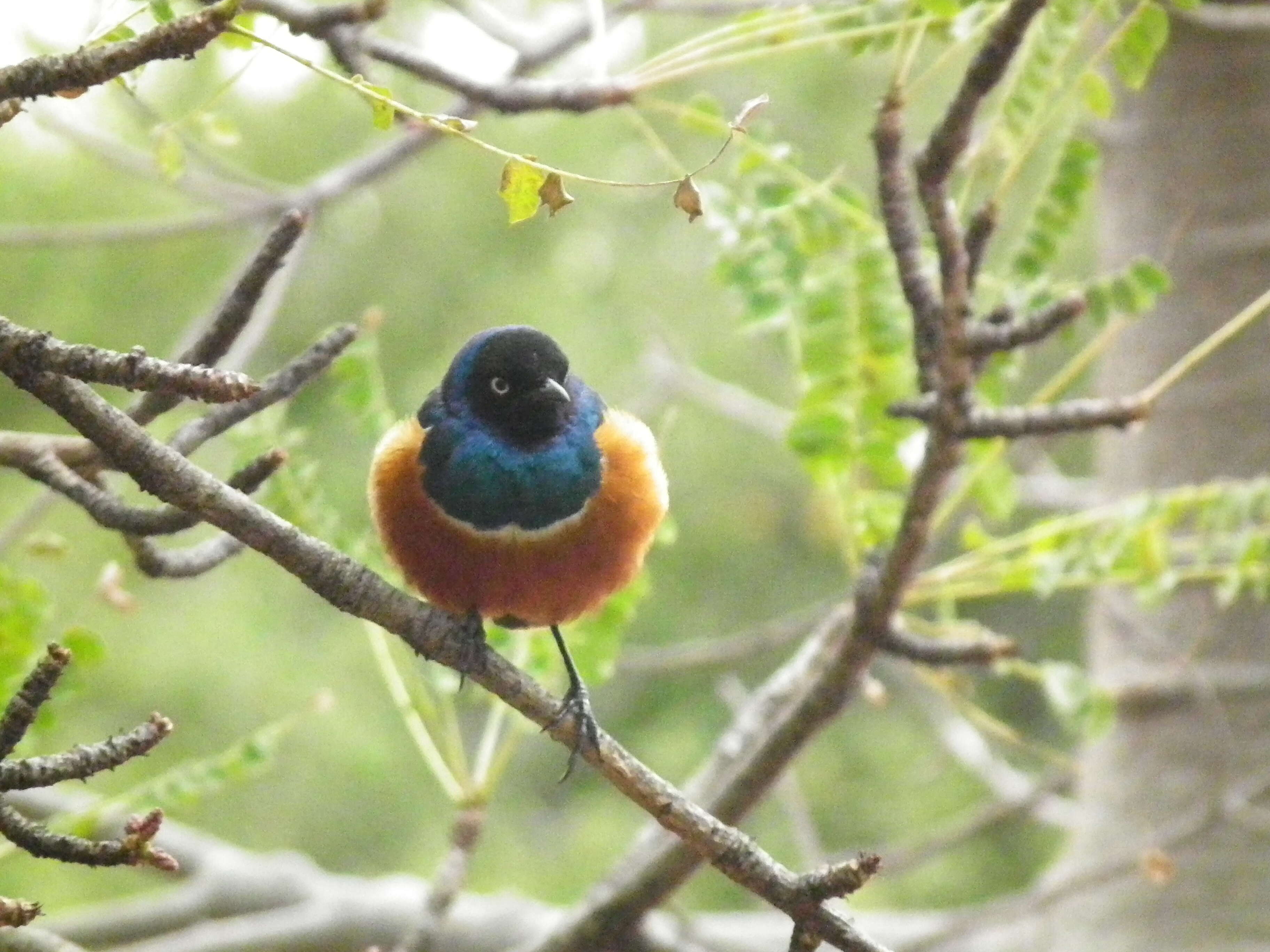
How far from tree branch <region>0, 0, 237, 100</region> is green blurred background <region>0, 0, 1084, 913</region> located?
3.69 meters

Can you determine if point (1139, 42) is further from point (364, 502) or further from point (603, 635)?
point (364, 502)

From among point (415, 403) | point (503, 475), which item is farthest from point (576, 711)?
point (415, 403)

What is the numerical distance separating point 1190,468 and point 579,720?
5.72ft

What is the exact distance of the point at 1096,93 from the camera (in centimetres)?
202

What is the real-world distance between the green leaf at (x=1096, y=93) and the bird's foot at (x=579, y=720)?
3.30 ft

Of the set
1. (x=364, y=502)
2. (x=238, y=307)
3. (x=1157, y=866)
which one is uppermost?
(x=364, y=502)

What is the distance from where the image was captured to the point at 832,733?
6453mm

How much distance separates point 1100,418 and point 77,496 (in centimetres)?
126

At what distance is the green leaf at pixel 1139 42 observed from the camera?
201 centimetres

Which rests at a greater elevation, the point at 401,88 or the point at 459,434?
the point at 401,88

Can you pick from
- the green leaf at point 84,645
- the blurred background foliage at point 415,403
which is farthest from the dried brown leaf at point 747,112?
the blurred background foliage at point 415,403

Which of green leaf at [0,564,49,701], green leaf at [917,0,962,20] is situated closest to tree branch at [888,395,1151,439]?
green leaf at [917,0,962,20]

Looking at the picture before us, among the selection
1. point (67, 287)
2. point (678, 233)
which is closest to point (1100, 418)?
point (67, 287)

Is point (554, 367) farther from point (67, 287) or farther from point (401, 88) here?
point (67, 287)
